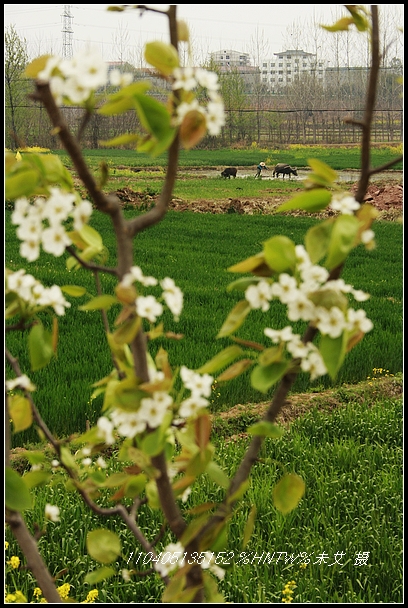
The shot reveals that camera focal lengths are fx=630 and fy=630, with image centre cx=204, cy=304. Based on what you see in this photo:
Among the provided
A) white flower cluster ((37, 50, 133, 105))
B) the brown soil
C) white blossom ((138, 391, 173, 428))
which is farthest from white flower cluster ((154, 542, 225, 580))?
the brown soil

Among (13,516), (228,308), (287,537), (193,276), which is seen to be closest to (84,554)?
(287,537)

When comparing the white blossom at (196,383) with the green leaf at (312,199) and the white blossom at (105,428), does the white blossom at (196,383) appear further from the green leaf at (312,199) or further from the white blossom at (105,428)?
the green leaf at (312,199)

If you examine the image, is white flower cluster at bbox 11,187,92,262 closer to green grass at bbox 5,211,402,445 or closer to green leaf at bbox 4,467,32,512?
green leaf at bbox 4,467,32,512

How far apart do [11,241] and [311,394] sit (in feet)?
20.1

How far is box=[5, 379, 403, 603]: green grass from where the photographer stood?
84.1 inches

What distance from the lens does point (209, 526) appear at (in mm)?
832

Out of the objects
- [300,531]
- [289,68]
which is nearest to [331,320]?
[300,531]

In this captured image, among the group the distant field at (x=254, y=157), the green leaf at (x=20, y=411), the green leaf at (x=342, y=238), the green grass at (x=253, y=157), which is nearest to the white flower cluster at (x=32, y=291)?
the green leaf at (x=20, y=411)

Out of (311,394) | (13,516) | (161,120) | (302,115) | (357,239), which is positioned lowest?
(311,394)

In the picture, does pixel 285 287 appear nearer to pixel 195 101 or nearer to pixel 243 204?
pixel 195 101

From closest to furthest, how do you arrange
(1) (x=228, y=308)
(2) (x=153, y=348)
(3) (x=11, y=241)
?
1. (2) (x=153, y=348)
2. (1) (x=228, y=308)
3. (3) (x=11, y=241)

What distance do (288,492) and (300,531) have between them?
5.74 ft

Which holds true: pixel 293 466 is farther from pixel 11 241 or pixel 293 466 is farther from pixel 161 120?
pixel 11 241

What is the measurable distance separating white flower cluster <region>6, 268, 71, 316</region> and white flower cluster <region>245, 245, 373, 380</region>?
269 millimetres
